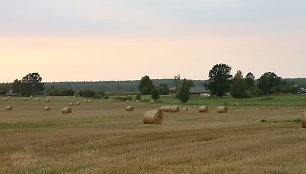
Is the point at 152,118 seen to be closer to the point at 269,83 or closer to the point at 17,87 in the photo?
the point at 269,83

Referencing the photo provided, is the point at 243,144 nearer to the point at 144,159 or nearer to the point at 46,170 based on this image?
the point at 144,159

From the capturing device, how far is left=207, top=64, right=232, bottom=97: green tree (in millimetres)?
146375

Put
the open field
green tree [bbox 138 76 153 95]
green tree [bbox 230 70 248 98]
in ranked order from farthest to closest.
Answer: green tree [bbox 138 76 153 95], green tree [bbox 230 70 248 98], the open field

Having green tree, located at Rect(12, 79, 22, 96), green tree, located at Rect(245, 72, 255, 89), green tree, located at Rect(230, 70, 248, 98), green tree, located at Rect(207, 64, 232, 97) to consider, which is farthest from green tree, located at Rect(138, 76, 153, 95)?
green tree, located at Rect(12, 79, 22, 96)

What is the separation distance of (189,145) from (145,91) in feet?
469

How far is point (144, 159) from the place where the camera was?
15031mm

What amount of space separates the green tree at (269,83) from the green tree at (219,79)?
1226 cm

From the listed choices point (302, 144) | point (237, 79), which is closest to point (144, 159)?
point (302, 144)

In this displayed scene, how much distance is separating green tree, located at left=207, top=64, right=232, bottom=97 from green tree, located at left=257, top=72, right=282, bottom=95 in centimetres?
1226

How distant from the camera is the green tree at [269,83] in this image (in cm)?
15738

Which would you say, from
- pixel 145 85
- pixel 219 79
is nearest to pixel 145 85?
pixel 145 85

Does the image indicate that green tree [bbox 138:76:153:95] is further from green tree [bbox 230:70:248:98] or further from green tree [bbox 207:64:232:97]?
green tree [bbox 230:70:248:98]

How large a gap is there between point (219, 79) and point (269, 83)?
22.4m

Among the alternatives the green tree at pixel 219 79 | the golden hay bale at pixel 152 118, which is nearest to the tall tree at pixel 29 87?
the green tree at pixel 219 79
